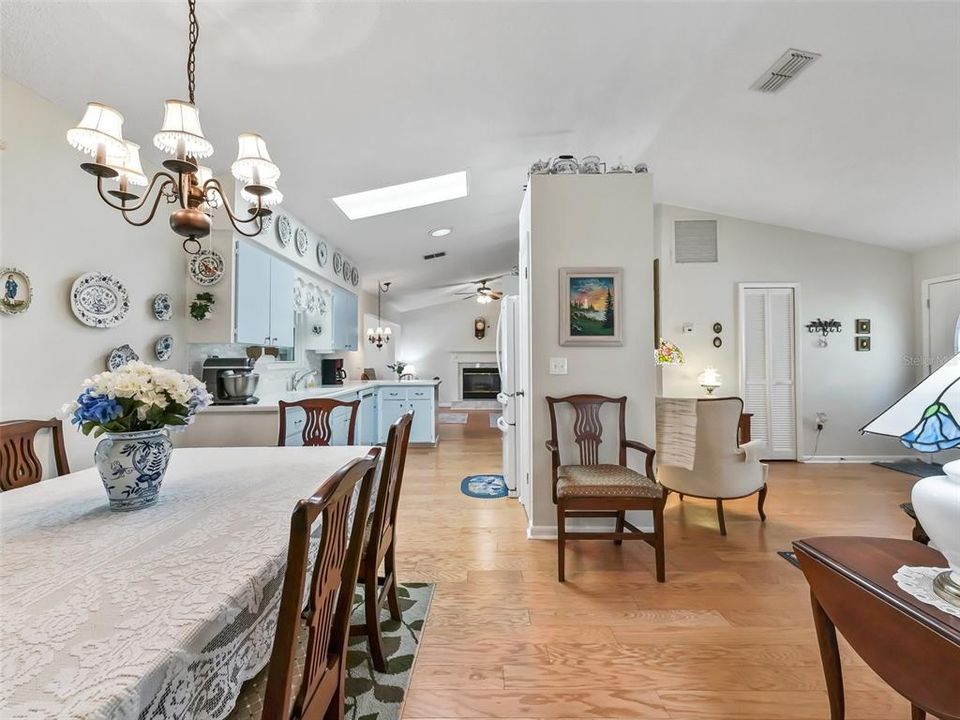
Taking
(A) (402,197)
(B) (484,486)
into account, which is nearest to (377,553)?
(B) (484,486)

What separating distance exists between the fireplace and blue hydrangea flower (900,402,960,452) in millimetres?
9779

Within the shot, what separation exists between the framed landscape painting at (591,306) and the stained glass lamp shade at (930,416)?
1.78 m

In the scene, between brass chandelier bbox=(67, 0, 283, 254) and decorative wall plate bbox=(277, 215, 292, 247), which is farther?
decorative wall plate bbox=(277, 215, 292, 247)

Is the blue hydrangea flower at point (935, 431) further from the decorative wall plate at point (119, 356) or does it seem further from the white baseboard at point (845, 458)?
the white baseboard at point (845, 458)

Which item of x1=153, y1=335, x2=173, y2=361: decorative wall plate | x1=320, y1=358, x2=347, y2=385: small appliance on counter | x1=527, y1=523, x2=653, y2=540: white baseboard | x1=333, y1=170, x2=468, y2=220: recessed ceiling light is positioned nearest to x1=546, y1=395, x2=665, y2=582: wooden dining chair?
x1=527, y1=523, x2=653, y2=540: white baseboard

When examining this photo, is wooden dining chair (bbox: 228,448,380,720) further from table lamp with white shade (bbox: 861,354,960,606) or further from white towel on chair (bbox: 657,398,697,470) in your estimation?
white towel on chair (bbox: 657,398,697,470)

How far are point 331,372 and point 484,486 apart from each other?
2.52m

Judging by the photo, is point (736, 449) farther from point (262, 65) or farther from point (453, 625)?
point (262, 65)

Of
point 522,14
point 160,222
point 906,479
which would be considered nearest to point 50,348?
point 160,222

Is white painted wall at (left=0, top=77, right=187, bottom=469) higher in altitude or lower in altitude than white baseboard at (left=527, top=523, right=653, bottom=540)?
higher

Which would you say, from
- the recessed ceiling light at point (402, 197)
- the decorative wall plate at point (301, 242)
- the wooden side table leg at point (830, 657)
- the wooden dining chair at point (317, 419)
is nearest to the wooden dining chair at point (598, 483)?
the wooden side table leg at point (830, 657)

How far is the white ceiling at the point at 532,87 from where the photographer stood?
1.79m

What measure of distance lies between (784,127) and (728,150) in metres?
0.46

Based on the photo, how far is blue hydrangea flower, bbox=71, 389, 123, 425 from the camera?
1130 millimetres
